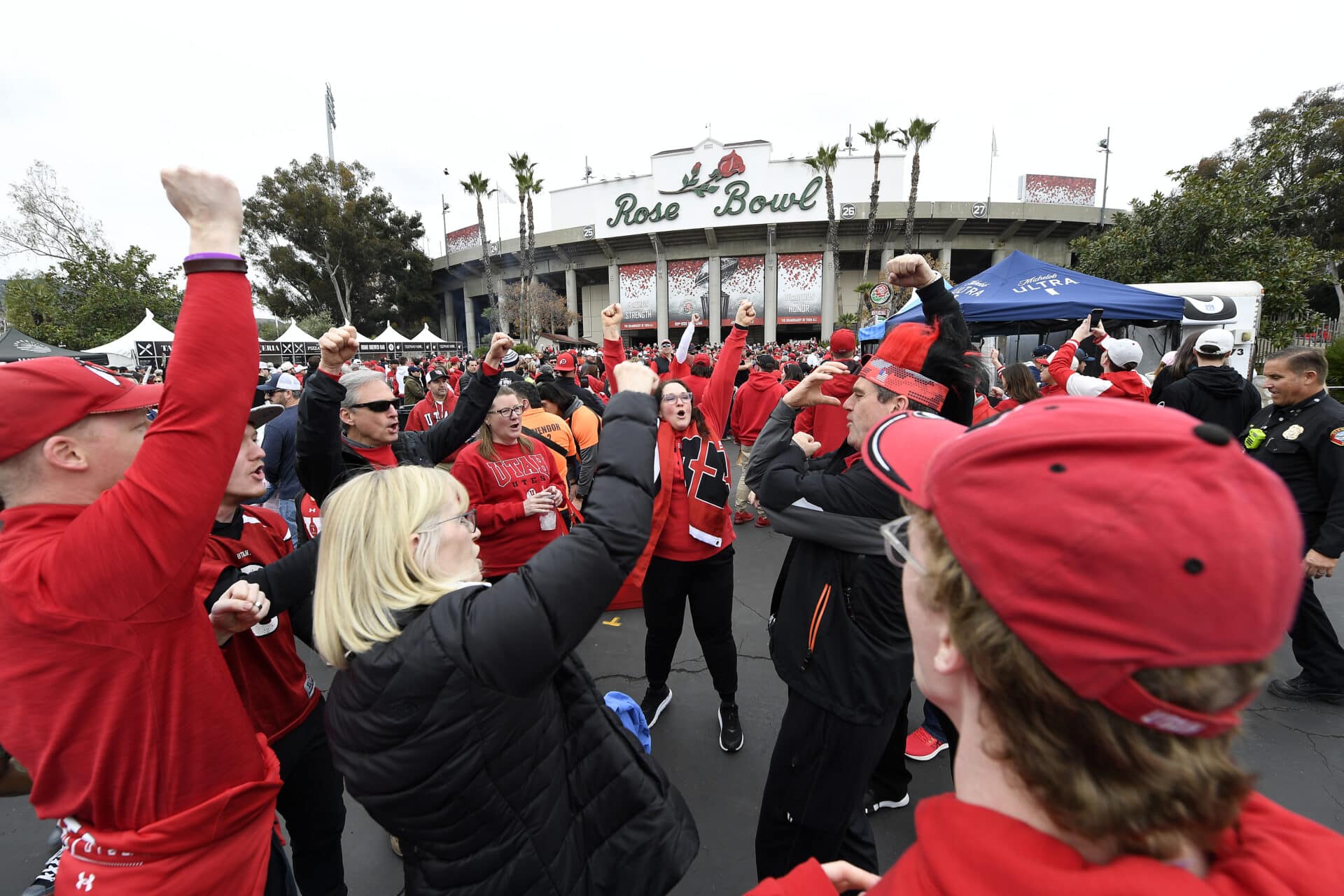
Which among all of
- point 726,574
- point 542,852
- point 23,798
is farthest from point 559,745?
point 23,798

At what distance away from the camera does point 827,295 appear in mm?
38250

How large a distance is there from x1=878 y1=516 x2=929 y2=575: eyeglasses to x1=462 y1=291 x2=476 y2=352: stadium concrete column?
4958cm

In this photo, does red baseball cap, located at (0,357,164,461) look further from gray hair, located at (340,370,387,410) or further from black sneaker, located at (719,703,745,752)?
black sneaker, located at (719,703,745,752)

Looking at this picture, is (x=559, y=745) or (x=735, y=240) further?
(x=735, y=240)

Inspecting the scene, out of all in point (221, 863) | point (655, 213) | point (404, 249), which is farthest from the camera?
point (404, 249)

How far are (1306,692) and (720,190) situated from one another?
39.4 m

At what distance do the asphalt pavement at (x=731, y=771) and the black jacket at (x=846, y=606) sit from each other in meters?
1.10

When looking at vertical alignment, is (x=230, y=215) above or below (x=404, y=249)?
below

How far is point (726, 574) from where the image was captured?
3.48 metres

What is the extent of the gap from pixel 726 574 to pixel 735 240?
39316 millimetres

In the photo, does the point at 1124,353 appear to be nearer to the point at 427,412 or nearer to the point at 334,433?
the point at 334,433

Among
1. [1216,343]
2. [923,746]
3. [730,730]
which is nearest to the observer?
[923,746]

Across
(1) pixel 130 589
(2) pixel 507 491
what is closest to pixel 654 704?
(2) pixel 507 491

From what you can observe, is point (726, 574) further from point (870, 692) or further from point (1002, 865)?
point (1002, 865)
